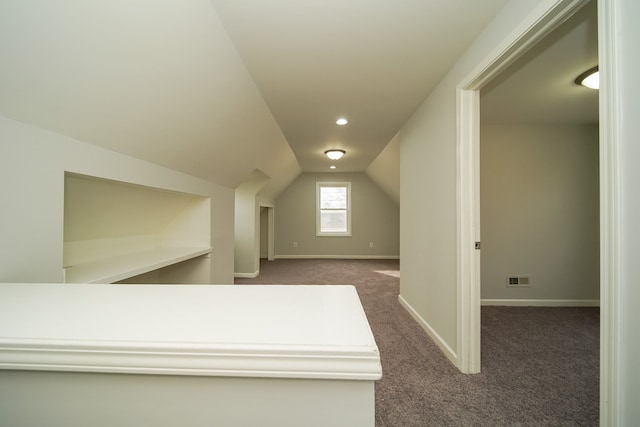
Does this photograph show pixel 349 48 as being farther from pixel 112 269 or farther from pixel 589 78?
pixel 112 269

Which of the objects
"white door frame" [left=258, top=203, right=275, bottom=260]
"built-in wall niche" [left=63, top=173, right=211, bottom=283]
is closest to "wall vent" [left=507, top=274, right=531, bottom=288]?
"built-in wall niche" [left=63, top=173, right=211, bottom=283]

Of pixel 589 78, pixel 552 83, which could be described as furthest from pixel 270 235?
pixel 589 78

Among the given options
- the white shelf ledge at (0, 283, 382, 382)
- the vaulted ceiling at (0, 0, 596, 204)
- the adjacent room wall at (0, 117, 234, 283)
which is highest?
the vaulted ceiling at (0, 0, 596, 204)

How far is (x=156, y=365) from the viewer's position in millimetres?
A: 463

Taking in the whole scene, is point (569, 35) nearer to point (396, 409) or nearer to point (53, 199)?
point (396, 409)

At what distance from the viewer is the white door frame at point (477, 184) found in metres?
0.74

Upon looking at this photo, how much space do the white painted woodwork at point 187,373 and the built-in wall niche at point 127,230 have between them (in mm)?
998

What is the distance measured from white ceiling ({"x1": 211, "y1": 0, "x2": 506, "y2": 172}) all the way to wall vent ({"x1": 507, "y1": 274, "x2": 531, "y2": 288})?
234cm

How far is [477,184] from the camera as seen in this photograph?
1.64 m

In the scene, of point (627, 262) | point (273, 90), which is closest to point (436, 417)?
point (627, 262)

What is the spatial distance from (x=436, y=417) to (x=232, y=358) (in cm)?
140

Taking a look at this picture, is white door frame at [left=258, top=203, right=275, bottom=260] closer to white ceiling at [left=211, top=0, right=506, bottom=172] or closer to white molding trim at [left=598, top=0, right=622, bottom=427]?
white ceiling at [left=211, top=0, right=506, bottom=172]

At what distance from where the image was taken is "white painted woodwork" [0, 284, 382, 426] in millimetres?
457

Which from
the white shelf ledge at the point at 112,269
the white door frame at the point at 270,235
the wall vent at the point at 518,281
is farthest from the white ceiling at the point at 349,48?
the white door frame at the point at 270,235
